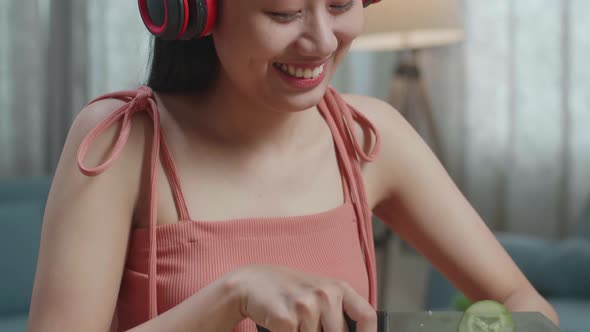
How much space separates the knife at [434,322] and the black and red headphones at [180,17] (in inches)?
15.4

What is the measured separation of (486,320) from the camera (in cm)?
69

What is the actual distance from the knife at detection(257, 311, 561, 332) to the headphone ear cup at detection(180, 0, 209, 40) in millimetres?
390

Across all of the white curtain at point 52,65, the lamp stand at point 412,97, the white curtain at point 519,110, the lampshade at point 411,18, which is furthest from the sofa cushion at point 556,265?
the white curtain at point 52,65

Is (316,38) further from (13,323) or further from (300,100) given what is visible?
(13,323)

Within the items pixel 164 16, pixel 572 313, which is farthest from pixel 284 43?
pixel 572 313

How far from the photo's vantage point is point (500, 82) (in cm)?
358

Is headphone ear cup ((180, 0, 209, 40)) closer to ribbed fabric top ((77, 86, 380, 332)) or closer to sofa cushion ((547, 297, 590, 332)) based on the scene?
ribbed fabric top ((77, 86, 380, 332))

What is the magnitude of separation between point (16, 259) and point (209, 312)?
→ 2500mm

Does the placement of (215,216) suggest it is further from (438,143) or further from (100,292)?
(438,143)

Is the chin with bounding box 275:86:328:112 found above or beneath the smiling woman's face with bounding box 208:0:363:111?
beneath

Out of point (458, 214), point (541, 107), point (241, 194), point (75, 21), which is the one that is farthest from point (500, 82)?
point (241, 194)

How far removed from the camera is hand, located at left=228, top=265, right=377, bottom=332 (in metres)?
0.73

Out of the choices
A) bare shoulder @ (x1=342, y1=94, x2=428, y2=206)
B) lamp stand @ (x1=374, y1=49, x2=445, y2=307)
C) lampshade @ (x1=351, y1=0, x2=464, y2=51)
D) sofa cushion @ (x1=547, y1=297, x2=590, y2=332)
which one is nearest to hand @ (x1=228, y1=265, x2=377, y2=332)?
bare shoulder @ (x1=342, y1=94, x2=428, y2=206)

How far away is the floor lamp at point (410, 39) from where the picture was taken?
311 centimetres
